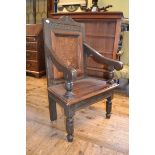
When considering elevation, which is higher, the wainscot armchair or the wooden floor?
the wainscot armchair

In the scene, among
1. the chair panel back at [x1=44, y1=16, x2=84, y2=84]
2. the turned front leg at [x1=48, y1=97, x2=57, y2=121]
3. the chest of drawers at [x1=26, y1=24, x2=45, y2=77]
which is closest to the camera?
the chair panel back at [x1=44, y1=16, x2=84, y2=84]

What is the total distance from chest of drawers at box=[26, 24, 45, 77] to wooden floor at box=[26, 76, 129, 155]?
1275mm

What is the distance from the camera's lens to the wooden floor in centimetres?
135

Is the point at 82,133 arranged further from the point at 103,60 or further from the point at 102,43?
the point at 102,43

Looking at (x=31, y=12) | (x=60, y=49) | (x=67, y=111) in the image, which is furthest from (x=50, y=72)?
(x=31, y=12)

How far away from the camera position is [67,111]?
1381mm

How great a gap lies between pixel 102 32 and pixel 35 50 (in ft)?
4.54

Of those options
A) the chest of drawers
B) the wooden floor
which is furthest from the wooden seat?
the chest of drawers

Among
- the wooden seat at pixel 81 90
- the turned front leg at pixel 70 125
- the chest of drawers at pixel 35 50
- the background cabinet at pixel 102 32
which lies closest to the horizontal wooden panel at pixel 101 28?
the background cabinet at pixel 102 32

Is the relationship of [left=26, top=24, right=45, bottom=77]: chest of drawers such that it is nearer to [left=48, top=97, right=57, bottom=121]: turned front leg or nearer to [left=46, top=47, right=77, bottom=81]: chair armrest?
[left=48, top=97, right=57, bottom=121]: turned front leg

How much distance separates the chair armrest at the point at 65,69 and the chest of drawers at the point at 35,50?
189 centimetres

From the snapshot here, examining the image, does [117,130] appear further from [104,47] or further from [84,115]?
[104,47]
